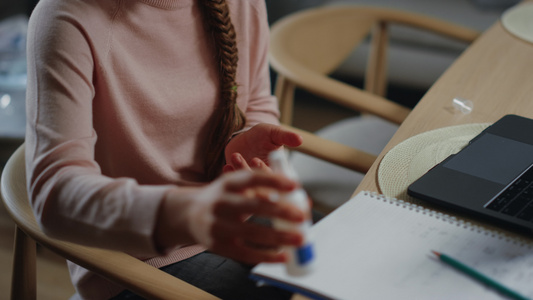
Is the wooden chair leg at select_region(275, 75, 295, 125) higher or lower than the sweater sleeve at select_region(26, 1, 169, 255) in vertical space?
lower

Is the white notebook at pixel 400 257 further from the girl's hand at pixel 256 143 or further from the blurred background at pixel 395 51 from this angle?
the blurred background at pixel 395 51

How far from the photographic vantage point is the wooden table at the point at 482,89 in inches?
33.2

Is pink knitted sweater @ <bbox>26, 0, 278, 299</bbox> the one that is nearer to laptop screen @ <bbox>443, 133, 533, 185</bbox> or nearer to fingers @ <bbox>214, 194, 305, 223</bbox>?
fingers @ <bbox>214, 194, 305, 223</bbox>

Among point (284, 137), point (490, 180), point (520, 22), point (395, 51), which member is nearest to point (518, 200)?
point (490, 180)

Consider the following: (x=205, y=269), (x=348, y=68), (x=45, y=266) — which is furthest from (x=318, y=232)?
(x=348, y=68)

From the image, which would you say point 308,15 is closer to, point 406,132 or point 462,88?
point 462,88

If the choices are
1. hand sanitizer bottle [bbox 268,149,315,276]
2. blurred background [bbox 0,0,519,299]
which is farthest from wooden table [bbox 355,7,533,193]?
blurred background [bbox 0,0,519,299]

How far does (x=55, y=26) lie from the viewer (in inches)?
26.7

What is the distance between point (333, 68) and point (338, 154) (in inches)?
19.3

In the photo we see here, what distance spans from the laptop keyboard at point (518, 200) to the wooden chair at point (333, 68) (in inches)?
11.9

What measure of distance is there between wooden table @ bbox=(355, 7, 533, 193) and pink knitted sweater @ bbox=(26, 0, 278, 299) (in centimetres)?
28

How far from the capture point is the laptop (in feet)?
2.02

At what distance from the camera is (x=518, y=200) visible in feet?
2.08

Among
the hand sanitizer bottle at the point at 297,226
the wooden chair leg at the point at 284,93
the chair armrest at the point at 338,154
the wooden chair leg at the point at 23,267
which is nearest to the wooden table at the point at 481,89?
the chair armrest at the point at 338,154
